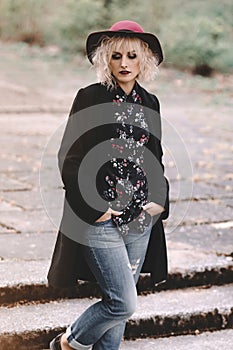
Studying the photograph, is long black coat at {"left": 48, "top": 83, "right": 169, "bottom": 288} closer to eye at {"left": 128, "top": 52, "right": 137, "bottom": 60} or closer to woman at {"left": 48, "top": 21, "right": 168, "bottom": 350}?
woman at {"left": 48, "top": 21, "right": 168, "bottom": 350}

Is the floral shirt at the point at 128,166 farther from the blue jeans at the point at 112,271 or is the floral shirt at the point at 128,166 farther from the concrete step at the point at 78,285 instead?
the concrete step at the point at 78,285

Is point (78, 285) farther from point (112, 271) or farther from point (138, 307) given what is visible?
point (112, 271)

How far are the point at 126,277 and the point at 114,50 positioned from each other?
81 centimetres

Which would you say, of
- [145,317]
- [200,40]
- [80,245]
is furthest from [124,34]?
[200,40]

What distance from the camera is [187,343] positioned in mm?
3684

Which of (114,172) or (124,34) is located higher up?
(124,34)

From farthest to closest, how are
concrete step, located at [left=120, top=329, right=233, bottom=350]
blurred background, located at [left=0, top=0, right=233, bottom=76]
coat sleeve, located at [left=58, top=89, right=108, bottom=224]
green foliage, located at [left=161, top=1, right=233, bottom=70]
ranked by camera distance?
blurred background, located at [left=0, top=0, right=233, bottom=76], green foliage, located at [left=161, top=1, right=233, bottom=70], concrete step, located at [left=120, top=329, right=233, bottom=350], coat sleeve, located at [left=58, top=89, right=108, bottom=224]

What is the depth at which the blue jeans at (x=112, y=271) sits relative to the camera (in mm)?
2799

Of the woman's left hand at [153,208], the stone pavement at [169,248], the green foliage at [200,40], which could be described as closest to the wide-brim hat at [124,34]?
the woman's left hand at [153,208]

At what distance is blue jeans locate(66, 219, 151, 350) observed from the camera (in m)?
2.80

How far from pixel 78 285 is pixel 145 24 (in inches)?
Result: 495

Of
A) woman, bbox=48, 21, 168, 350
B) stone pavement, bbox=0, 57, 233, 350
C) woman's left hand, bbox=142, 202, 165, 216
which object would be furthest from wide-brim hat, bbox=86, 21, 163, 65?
stone pavement, bbox=0, 57, 233, 350

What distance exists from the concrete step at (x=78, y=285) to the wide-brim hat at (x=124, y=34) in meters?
1.37

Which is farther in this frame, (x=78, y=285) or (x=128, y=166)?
(x=78, y=285)
